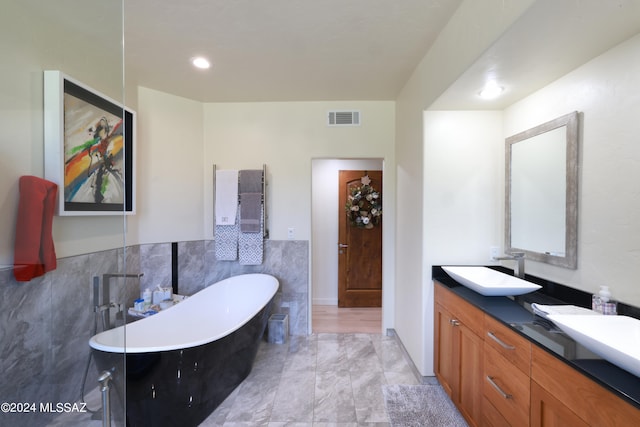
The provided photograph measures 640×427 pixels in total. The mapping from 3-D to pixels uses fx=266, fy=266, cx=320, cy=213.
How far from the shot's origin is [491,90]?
5.75 ft

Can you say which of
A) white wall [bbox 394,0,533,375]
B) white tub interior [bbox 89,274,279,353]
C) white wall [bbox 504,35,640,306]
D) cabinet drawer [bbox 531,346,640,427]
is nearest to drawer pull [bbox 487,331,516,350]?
cabinet drawer [bbox 531,346,640,427]

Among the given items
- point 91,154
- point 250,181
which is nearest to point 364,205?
point 250,181

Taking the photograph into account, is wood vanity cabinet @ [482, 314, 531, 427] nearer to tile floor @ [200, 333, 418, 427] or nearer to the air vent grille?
tile floor @ [200, 333, 418, 427]

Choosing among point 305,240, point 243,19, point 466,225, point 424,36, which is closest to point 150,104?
point 243,19

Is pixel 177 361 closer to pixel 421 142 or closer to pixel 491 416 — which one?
pixel 491 416

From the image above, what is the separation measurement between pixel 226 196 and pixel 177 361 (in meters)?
1.75

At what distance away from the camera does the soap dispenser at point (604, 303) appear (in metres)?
1.21

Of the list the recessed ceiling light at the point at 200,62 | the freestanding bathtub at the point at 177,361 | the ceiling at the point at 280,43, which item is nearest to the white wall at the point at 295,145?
the ceiling at the point at 280,43

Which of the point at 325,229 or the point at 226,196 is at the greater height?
the point at 226,196

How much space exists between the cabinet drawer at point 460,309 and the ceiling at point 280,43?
176 centimetres

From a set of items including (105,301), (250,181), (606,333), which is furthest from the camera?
(250,181)

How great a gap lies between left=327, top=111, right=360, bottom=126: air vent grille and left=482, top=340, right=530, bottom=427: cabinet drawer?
7.90ft

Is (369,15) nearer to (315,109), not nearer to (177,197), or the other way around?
(315,109)

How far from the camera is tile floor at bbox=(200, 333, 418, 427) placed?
1813 millimetres
